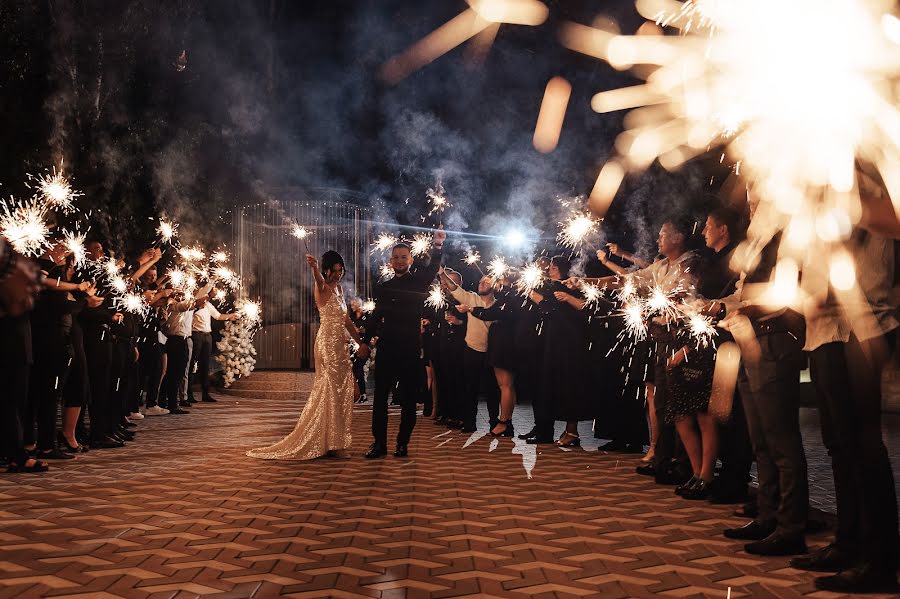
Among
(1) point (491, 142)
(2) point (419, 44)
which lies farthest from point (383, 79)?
(1) point (491, 142)

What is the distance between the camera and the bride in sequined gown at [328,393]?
707 cm

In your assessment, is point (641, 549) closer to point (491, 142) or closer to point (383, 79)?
point (491, 142)

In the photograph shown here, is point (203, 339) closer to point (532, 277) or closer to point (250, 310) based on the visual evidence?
point (250, 310)

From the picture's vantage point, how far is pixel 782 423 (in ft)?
12.7

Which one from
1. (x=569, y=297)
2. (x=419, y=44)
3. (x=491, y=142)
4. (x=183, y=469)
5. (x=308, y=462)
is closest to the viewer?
(x=183, y=469)

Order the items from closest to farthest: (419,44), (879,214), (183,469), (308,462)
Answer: (879,214) < (183,469) < (308,462) < (419,44)

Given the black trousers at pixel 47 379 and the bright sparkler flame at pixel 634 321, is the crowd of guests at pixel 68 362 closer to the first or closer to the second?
the black trousers at pixel 47 379

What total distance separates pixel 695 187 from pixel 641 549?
6925mm

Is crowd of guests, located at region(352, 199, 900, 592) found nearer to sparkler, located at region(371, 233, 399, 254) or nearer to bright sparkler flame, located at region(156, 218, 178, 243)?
sparkler, located at region(371, 233, 399, 254)

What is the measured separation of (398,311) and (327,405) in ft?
3.66

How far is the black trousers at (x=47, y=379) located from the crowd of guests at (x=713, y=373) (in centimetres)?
295

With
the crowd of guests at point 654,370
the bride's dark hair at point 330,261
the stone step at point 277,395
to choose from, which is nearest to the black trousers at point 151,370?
the crowd of guests at point 654,370

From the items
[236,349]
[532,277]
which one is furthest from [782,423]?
[236,349]

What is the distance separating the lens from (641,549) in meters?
3.86
